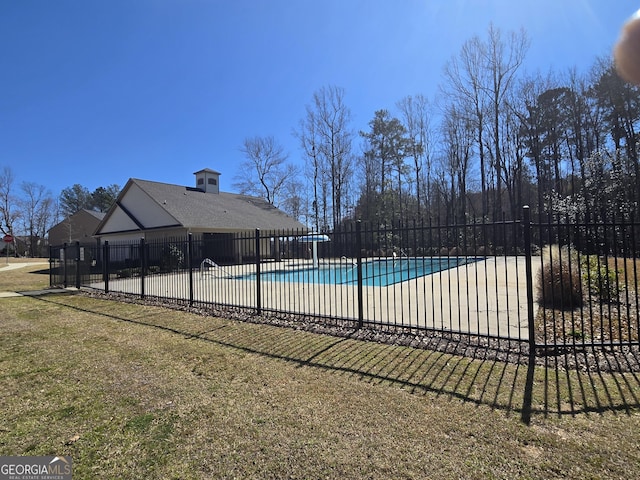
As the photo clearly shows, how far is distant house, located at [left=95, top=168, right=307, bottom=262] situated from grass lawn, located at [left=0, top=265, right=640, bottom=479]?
47.8 ft

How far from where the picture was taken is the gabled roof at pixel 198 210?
21062mm

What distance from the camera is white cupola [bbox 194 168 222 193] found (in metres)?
28.2

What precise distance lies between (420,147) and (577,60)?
13492 mm

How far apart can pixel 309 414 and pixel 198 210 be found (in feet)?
70.5

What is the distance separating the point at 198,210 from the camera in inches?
896

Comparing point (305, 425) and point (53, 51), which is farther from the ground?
point (53, 51)

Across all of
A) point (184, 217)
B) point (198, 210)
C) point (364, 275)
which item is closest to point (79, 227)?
point (198, 210)

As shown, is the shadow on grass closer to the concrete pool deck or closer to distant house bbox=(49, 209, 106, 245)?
the concrete pool deck

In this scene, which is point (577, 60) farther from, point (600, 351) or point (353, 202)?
point (600, 351)

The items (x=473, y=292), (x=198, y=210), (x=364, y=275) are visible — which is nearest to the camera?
(x=473, y=292)

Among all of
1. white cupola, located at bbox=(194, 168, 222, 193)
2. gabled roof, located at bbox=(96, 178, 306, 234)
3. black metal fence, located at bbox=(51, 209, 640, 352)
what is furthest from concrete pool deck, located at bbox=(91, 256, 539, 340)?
white cupola, located at bbox=(194, 168, 222, 193)

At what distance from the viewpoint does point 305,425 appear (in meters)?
2.89

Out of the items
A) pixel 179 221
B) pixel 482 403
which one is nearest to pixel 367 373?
pixel 482 403

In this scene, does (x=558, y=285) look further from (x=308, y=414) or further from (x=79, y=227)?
(x=79, y=227)
